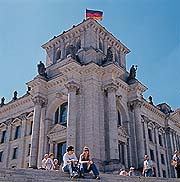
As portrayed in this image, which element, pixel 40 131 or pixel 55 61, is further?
pixel 55 61

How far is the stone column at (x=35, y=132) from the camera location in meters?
38.8

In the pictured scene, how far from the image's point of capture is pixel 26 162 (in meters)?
44.2

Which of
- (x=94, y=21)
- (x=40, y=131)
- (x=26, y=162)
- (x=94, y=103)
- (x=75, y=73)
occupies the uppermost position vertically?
(x=94, y=21)

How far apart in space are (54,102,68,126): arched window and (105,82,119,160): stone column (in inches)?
267

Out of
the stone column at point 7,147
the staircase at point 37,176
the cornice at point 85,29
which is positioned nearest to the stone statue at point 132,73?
the cornice at point 85,29

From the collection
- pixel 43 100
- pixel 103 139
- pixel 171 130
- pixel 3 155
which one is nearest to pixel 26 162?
pixel 3 155

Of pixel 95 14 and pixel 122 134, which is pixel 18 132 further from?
pixel 95 14

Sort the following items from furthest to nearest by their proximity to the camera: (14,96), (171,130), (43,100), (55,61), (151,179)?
(171,130), (14,96), (55,61), (43,100), (151,179)

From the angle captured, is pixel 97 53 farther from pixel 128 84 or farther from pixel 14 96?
pixel 14 96

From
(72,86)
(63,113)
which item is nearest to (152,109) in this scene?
(63,113)

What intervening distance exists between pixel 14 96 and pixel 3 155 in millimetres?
10355

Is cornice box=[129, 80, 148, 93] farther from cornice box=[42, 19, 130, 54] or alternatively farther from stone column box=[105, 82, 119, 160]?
cornice box=[42, 19, 130, 54]

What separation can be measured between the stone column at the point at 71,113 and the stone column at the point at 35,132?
5.48m

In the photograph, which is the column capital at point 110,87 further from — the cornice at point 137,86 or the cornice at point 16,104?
the cornice at point 16,104
